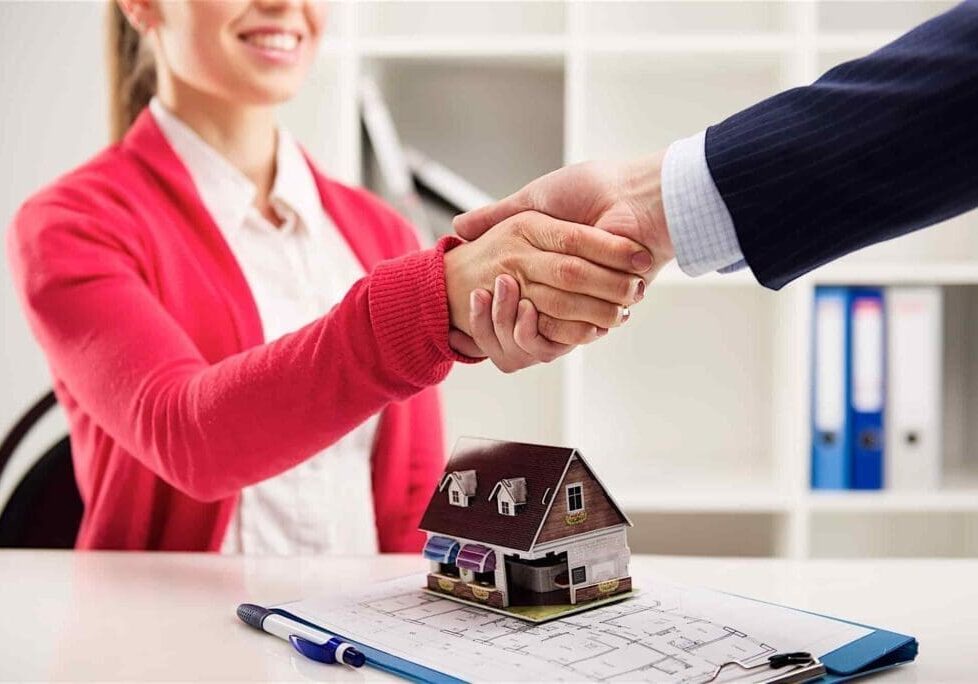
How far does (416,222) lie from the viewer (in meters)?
2.25

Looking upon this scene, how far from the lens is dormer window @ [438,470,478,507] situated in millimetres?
956

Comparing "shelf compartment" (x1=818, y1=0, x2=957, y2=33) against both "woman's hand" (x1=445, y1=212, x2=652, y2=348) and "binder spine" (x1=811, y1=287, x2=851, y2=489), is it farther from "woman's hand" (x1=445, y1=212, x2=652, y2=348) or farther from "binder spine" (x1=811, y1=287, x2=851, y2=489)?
"woman's hand" (x1=445, y1=212, x2=652, y2=348)

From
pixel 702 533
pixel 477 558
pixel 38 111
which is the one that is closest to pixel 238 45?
pixel 477 558

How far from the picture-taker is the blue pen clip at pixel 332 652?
0.80 meters

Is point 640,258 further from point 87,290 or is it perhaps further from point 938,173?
point 87,290

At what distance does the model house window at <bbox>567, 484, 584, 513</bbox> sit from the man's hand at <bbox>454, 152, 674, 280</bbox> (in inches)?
10.3

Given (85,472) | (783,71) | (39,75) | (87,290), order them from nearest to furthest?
(87,290) < (85,472) < (783,71) < (39,75)

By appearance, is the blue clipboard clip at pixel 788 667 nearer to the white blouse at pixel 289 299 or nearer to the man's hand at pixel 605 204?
the man's hand at pixel 605 204

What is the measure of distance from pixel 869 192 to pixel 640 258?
256 mm

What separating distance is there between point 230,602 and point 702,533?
5.21 feet

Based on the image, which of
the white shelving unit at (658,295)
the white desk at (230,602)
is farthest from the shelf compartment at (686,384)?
the white desk at (230,602)

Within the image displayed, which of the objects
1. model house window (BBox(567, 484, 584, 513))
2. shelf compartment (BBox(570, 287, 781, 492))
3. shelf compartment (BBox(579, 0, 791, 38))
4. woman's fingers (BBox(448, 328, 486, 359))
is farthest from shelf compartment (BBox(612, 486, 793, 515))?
model house window (BBox(567, 484, 584, 513))

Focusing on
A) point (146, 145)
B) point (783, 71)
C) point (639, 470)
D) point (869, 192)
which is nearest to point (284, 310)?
→ point (146, 145)

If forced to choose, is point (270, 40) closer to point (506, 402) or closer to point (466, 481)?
point (466, 481)
